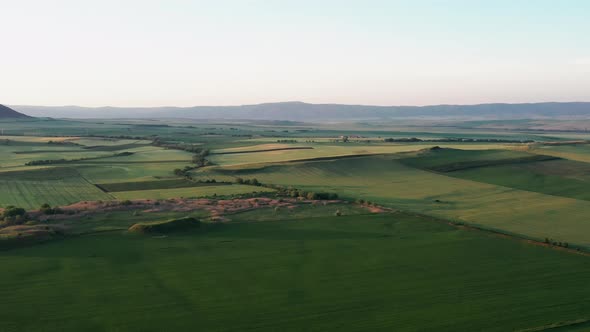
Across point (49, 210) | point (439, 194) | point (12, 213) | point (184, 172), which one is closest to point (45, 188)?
point (49, 210)

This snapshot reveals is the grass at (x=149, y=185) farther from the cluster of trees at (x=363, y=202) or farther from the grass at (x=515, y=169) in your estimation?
the grass at (x=515, y=169)

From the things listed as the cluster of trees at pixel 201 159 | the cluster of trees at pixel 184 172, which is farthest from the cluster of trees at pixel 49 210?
the cluster of trees at pixel 201 159

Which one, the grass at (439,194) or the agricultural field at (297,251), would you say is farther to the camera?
the grass at (439,194)

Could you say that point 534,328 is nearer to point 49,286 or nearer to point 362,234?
point 362,234

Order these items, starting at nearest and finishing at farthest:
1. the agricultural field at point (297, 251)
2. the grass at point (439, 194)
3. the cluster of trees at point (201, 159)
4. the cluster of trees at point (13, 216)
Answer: the agricultural field at point (297, 251) < the cluster of trees at point (13, 216) < the grass at point (439, 194) < the cluster of trees at point (201, 159)

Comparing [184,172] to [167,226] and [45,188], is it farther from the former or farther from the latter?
[167,226]

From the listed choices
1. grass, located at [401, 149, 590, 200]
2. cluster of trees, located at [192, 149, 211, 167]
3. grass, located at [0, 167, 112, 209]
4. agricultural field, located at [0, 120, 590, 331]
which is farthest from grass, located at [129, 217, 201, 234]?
cluster of trees, located at [192, 149, 211, 167]
